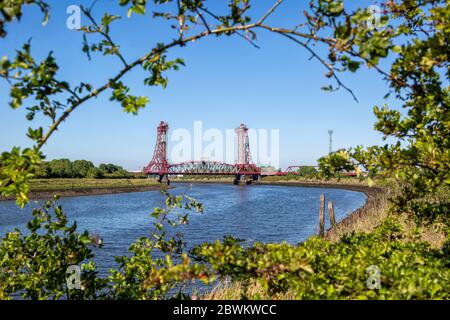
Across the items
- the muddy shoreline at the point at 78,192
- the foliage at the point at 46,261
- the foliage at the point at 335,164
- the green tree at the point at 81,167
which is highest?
the green tree at the point at 81,167

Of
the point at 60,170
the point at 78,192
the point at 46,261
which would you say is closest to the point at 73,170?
the point at 60,170

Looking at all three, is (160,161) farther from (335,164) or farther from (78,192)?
(335,164)

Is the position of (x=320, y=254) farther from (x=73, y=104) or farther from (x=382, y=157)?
(x=73, y=104)

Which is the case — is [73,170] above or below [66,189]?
above

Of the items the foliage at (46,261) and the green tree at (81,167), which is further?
the green tree at (81,167)

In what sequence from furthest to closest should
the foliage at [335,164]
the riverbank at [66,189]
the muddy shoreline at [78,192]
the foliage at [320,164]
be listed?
the riverbank at [66,189], the muddy shoreline at [78,192], the foliage at [335,164], the foliage at [320,164]

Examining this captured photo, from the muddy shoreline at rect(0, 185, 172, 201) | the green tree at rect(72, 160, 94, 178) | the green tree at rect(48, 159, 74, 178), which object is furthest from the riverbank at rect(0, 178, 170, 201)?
the green tree at rect(72, 160, 94, 178)

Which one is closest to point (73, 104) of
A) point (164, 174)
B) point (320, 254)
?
point (320, 254)

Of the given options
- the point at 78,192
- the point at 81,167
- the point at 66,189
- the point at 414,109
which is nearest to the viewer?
the point at 414,109

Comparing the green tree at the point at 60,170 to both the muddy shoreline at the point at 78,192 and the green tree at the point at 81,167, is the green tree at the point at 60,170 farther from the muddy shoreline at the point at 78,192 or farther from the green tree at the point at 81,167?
the muddy shoreline at the point at 78,192

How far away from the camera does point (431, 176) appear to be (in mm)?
3934

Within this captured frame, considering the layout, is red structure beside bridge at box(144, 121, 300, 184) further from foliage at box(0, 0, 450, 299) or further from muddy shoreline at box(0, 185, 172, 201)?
foliage at box(0, 0, 450, 299)

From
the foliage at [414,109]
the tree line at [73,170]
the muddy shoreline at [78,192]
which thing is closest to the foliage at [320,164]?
the foliage at [414,109]
